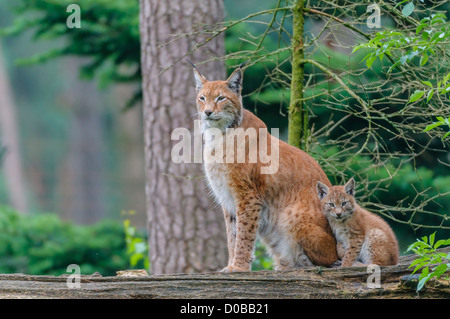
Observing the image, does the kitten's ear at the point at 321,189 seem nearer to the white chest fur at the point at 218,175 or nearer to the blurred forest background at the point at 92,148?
the white chest fur at the point at 218,175

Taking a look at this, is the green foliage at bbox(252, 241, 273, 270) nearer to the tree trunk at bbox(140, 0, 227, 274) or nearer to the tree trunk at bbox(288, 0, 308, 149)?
the tree trunk at bbox(140, 0, 227, 274)

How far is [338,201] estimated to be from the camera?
17.6 ft

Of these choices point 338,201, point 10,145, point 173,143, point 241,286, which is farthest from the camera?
point 10,145

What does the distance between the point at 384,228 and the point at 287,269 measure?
2.79ft

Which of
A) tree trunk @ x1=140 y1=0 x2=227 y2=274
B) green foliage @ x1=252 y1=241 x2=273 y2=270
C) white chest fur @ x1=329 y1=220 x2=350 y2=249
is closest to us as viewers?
white chest fur @ x1=329 y1=220 x2=350 y2=249

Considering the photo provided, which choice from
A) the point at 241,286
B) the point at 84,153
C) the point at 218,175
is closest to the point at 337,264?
the point at 241,286

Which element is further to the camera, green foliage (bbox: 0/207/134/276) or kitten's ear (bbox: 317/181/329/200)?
green foliage (bbox: 0/207/134/276)

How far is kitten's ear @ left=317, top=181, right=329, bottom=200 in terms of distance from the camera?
5.48 m

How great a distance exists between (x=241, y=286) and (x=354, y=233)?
42.7 inches

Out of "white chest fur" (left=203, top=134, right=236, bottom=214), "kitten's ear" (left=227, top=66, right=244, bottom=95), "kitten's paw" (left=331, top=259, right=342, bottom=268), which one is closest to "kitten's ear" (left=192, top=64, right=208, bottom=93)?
"kitten's ear" (left=227, top=66, right=244, bottom=95)

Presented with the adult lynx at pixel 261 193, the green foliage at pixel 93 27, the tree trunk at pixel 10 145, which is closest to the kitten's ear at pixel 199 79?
the adult lynx at pixel 261 193

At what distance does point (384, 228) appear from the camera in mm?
5398

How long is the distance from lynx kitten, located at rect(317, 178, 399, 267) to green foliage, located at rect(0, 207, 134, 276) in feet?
18.9

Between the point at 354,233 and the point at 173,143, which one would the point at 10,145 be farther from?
the point at 354,233
